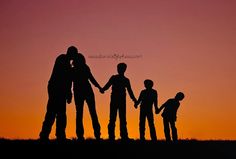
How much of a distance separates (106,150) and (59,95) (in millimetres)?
3377

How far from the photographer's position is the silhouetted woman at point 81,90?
21422mm

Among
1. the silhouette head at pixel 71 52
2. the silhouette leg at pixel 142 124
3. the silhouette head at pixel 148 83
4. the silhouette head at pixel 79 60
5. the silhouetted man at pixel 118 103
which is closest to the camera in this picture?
the silhouette head at pixel 71 52

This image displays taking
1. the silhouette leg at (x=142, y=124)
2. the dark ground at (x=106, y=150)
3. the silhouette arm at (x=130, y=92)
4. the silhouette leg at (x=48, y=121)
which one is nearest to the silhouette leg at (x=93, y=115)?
the silhouette leg at (x=48, y=121)

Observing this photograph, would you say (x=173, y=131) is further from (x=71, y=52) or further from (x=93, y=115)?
(x=71, y=52)

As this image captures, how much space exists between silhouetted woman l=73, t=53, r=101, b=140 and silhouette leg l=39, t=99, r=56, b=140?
1.23 metres

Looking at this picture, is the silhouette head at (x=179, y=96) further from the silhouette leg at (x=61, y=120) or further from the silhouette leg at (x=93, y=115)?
the silhouette leg at (x=61, y=120)

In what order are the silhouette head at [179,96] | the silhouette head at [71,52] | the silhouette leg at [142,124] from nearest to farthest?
1. the silhouette head at [71,52]
2. the silhouette leg at [142,124]
3. the silhouette head at [179,96]

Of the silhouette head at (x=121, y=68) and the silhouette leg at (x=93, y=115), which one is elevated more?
the silhouette head at (x=121, y=68)

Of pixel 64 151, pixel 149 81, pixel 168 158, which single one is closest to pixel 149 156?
pixel 168 158

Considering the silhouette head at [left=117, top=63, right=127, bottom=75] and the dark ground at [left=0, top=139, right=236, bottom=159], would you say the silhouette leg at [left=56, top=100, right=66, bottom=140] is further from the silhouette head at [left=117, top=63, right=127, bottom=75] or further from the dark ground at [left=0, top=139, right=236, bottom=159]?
the silhouette head at [left=117, top=63, right=127, bottom=75]

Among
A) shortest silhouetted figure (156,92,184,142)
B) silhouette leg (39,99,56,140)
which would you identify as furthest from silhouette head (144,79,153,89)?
A: silhouette leg (39,99,56,140)

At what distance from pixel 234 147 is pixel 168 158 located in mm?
6323

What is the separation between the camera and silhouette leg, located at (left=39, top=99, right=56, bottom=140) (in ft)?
68.4

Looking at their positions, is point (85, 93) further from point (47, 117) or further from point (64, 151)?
point (64, 151)
